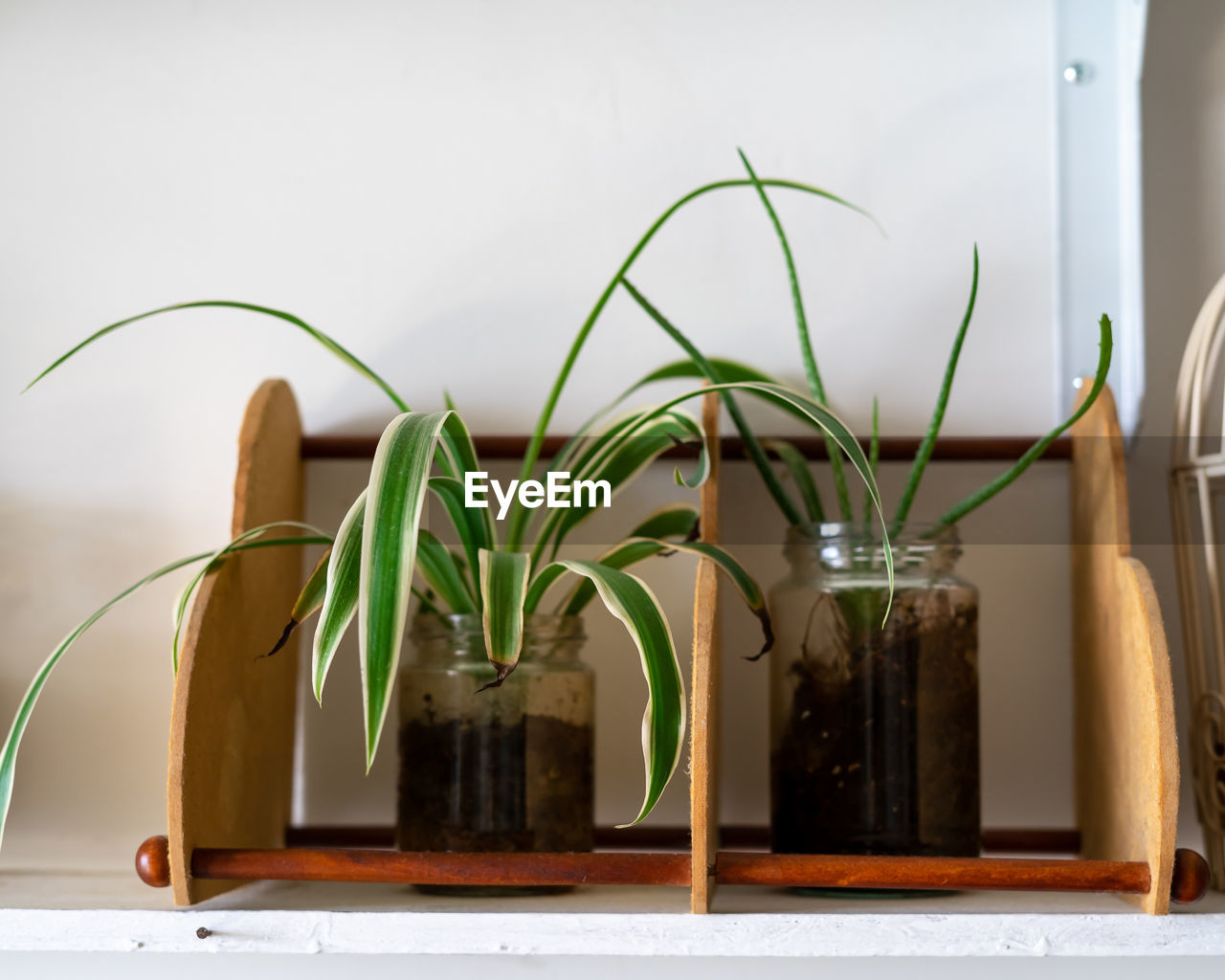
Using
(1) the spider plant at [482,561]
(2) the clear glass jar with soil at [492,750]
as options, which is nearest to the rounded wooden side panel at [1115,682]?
(1) the spider plant at [482,561]

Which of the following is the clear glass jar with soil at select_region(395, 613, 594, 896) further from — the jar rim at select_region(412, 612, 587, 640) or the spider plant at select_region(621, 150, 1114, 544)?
the spider plant at select_region(621, 150, 1114, 544)

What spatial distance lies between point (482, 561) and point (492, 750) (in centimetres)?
16

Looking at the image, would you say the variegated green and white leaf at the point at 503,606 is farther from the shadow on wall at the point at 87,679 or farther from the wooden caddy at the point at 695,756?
the shadow on wall at the point at 87,679

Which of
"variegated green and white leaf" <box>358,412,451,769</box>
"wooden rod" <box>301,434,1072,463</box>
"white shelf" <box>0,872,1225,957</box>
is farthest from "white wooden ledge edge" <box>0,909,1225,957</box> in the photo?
"wooden rod" <box>301,434,1072,463</box>

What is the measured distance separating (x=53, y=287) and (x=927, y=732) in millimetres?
781

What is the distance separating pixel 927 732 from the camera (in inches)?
27.8

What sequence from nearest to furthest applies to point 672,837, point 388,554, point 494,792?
point 388,554, point 494,792, point 672,837

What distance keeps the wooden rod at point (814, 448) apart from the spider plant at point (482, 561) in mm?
34

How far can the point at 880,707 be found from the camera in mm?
701

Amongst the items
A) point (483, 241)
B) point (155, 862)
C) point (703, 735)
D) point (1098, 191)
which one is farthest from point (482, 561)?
point (1098, 191)

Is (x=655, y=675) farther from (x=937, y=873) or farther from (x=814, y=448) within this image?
(x=814, y=448)

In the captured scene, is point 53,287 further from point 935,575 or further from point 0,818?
point 935,575

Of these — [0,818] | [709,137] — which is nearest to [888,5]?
[709,137]

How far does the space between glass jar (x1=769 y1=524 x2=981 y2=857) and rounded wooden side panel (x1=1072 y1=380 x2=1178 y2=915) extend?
87 millimetres
